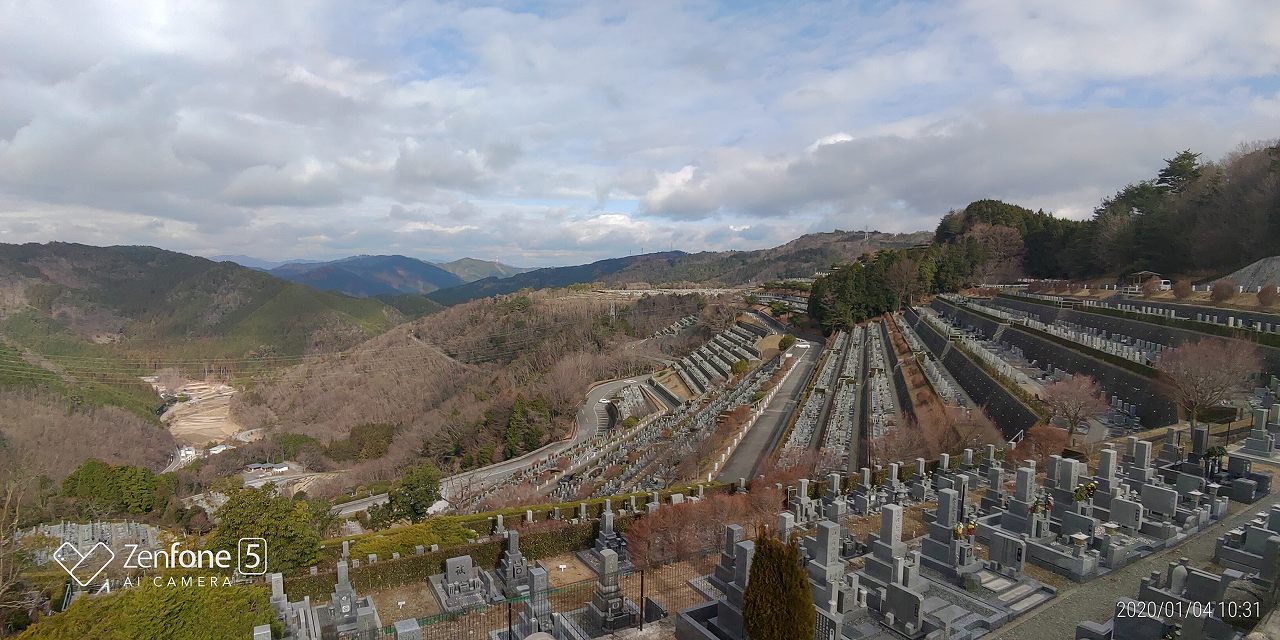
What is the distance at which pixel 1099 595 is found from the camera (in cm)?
870

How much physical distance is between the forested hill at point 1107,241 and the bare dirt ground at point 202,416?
5915 cm

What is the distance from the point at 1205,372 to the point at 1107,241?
27526mm

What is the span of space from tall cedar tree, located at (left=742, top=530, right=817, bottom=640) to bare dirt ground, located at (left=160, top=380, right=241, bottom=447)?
64955 mm

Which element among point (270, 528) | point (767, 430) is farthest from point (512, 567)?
point (767, 430)

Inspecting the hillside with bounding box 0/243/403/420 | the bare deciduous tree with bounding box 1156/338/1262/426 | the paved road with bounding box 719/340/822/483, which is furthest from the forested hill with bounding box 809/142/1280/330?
the hillside with bounding box 0/243/403/420

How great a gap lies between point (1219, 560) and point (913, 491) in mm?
5497

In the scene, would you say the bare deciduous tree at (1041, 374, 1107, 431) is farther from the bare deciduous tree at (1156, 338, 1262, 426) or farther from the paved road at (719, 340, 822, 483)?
the paved road at (719, 340, 822, 483)

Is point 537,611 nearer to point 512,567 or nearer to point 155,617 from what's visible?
point 512,567

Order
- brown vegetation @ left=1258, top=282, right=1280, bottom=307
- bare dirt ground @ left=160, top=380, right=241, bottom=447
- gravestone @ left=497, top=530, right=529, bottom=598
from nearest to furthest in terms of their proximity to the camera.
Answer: gravestone @ left=497, top=530, right=529, bottom=598, brown vegetation @ left=1258, top=282, right=1280, bottom=307, bare dirt ground @ left=160, top=380, right=241, bottom=447

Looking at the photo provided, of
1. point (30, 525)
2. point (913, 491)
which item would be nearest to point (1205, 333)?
point (913, 491)

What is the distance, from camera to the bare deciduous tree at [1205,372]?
46.2 feet

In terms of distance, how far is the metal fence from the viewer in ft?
30.1

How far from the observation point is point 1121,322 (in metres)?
22.5

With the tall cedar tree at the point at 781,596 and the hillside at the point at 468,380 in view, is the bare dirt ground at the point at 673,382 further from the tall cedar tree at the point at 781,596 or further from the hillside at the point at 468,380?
the tall cedar tree at the point at 781,596
